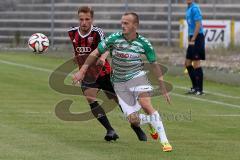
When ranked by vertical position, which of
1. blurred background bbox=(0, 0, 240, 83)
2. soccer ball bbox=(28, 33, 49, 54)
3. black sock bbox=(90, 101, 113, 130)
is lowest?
blurred background bbox=(0, 0, 240, 83)

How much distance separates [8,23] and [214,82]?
665 inches

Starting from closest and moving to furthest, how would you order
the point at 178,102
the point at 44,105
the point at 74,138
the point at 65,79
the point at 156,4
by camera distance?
the point at 74,138 → the point at 44,105 → the point at 178,102 → the point at 65,79 → the point at 156,4

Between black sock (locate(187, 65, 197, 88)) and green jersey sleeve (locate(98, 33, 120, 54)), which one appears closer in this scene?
green jersey sleeve (locate(98, 33, 120, 54))

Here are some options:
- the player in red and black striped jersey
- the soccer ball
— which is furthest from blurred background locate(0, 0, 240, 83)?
the player in red and black striped jersey

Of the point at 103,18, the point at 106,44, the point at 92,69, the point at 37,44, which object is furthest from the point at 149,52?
the point at 103,18

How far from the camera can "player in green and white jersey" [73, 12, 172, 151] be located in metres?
11.8

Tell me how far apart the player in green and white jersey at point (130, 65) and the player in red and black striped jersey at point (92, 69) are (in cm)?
57

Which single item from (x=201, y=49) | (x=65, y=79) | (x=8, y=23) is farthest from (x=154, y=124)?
(x=8, y=23)

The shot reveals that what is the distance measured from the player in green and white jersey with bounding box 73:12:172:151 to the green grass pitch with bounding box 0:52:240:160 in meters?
0.57

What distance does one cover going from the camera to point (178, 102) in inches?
738

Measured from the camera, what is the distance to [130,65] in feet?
39.3

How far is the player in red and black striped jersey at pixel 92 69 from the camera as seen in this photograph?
41.2ft

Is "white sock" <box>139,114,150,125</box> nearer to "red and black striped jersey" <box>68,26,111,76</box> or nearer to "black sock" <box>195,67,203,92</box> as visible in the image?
"red and black striped jersey" <box>68,26,111,76</box>

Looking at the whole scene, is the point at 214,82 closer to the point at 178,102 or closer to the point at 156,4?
the point at 178,102
